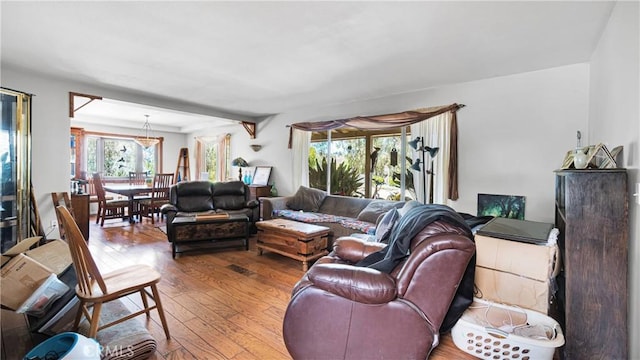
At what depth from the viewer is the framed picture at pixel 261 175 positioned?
6.11 meters

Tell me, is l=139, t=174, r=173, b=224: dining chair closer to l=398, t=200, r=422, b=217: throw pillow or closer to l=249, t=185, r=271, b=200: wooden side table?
l=249, t=185, r=271, b=200: wooden side table

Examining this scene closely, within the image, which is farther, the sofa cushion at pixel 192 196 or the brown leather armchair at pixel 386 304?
the sofa cushion at pixel 192 196

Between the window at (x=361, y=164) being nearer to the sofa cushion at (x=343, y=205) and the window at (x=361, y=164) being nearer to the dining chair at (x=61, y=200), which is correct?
the sofa cushion at (x=343, y=205)

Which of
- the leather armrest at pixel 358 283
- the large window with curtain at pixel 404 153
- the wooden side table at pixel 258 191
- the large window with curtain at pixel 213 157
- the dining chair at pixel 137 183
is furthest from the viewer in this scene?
the large window with curtain at pixel 213 157

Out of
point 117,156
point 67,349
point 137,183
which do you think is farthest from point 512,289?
point 117,156

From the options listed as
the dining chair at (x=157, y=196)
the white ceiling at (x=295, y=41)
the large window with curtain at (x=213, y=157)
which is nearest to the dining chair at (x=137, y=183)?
the dining chair at (x=157, y=196)

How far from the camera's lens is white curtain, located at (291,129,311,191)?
554 centimetres

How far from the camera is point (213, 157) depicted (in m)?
7.95

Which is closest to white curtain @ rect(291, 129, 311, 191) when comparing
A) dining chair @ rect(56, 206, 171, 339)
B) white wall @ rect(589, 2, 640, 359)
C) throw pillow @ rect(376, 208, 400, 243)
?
throw pillow @ rect(376, 208, 400, 243)

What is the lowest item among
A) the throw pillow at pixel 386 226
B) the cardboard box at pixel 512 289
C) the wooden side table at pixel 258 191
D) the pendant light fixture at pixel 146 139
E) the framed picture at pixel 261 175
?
the cardboard box at pixel 512 289

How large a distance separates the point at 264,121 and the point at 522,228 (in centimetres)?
536

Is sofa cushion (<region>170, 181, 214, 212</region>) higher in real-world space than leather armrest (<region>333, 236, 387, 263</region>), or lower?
higher

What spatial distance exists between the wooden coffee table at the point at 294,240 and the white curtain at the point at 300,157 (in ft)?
6.23

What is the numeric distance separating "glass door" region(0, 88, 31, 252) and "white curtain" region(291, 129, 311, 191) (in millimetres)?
3763
